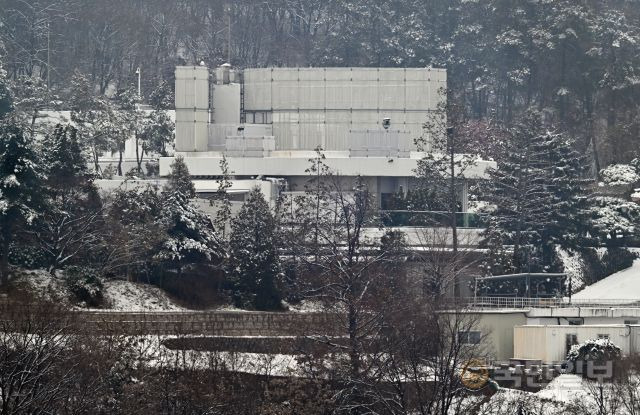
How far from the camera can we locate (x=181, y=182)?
270ft

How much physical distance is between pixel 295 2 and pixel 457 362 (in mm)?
71348

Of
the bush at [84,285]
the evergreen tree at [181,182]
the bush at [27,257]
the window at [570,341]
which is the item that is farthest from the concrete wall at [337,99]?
the window at [570,341]

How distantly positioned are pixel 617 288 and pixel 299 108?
1932 centimetres

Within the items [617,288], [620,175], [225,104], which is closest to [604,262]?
[617,288]

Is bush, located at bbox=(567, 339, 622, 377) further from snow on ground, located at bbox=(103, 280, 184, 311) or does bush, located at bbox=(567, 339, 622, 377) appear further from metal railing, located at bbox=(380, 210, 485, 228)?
metal railing, located at bbox=(380, 210, 485, 228)

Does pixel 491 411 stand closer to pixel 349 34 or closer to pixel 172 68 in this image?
pixel 349 34

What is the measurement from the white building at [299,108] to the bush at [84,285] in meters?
18.4

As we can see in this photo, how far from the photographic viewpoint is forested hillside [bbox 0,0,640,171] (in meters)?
106

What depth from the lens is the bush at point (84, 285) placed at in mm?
74438

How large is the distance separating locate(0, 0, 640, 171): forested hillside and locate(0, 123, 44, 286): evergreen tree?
29481mm

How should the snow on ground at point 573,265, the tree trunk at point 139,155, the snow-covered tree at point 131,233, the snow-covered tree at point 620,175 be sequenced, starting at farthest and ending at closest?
the tree trunk at point 139,155, the snow-covered tree at point 620,175, the snow on ground at point 573,265, the snow-covered tree at point 131,233

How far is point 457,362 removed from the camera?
61688mm

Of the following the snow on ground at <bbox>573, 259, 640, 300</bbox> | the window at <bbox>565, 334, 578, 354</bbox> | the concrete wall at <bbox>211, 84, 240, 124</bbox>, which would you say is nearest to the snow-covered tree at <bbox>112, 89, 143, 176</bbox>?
the concrete wall at <bbox>211, 84, 240, 124</bbox>

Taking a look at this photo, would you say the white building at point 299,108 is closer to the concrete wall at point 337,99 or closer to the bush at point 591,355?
the concrete wall at point 337,99
